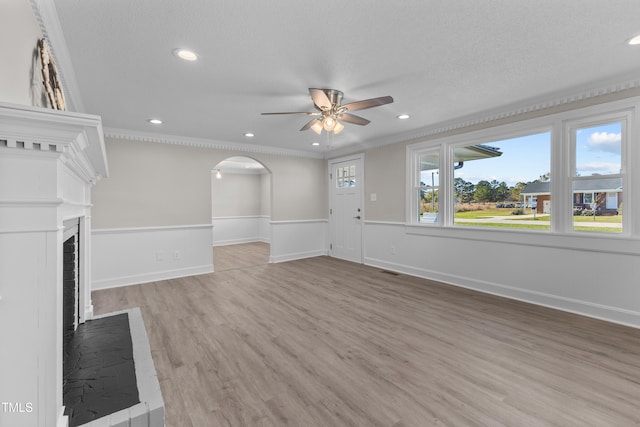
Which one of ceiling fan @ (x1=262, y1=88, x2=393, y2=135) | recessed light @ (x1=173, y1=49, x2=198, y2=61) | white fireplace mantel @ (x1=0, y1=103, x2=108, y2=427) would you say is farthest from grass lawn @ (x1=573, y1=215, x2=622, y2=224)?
white fireplace mantel @ (x1=0, y1=103, x2=108, y2=427)

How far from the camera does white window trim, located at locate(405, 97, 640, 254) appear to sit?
280 centimetres

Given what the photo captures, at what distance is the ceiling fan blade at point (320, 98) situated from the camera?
8.52ft

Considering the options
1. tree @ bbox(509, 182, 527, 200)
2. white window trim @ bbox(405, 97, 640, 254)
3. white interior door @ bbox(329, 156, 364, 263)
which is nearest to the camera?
white window trim @ bbox(405, 97, 640, 254)

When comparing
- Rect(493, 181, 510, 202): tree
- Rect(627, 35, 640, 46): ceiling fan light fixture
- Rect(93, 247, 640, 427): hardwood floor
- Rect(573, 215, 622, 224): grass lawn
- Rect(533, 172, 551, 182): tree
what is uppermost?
Rect(627, 35, 640, 46): ceiling fan light fixture

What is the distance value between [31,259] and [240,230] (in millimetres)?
8245

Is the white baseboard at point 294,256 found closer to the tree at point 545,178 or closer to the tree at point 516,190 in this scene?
the tree at point 516,190

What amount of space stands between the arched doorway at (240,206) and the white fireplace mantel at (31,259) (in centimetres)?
679

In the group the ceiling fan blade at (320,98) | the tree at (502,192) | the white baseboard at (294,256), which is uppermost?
the ceiling fan blade at (320,98)

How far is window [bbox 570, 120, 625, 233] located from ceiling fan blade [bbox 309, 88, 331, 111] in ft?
8.96

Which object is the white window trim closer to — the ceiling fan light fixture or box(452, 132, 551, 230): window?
box(452, 132, 551, 230): window

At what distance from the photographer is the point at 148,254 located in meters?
4.59

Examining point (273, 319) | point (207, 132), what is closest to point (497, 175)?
point (273, 319)

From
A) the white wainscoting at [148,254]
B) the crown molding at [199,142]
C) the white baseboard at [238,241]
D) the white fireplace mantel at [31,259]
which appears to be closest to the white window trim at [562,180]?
the crown molding at [199,142]

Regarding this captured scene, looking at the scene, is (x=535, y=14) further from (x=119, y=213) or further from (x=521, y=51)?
(x=119, y=213)
